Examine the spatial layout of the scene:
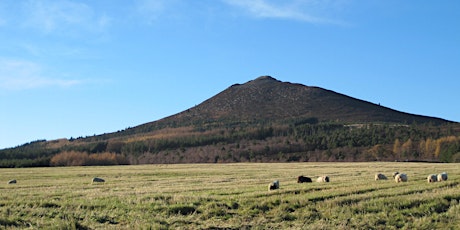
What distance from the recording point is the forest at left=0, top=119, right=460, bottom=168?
11562 cm

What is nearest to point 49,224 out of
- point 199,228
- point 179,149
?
point 199,228

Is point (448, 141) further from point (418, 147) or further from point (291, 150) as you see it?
point (291, 150)

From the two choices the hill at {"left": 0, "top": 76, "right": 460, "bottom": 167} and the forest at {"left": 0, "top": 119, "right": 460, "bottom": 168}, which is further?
the hill at {"left": 0, "top": 76, "right": 460, "bottom": 167}

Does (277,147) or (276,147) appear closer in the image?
(277,147)

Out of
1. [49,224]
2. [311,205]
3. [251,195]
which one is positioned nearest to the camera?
[49,224]

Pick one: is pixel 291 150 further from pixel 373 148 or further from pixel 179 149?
pixel 179 149

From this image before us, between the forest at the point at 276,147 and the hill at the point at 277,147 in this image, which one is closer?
the forest at the point at 276,147

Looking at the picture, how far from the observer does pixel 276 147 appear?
14262cm

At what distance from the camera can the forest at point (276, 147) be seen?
116 metres

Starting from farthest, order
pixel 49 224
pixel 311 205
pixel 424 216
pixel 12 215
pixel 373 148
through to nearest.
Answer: pixel 373 148, pixel 311 205, pixel 424 216, pixel 12 215, pixel 49 224

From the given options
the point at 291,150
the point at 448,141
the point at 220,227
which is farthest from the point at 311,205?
the point at 291,150

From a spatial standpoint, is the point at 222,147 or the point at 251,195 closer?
the point at 251,195

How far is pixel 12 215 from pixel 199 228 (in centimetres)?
668

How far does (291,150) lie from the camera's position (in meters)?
140
